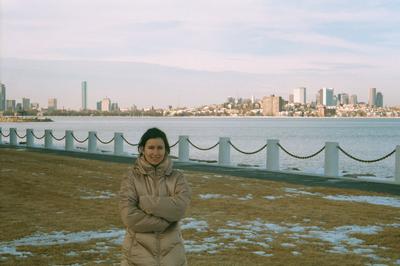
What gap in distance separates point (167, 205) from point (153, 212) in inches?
4.3

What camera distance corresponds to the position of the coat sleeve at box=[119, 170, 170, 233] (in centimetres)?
432

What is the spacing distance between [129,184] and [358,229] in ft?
19.6

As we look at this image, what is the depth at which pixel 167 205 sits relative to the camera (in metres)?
4.35

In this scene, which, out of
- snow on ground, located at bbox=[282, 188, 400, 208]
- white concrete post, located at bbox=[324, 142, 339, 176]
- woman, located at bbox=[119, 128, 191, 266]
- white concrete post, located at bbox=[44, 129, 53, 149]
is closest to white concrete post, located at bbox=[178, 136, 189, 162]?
white concrete post, located at bbox=[324, 142, 339, 176]

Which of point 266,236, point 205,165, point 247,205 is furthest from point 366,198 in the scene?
point 205,165

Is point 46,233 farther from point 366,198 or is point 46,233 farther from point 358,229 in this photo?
point 366,198

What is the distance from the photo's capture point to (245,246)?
812 cm

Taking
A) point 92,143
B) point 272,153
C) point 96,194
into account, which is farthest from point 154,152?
point 92,143

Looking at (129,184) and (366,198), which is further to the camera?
(366,198)

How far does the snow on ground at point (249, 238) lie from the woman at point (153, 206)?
3427 mm

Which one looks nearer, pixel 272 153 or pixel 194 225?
pixel 194 225

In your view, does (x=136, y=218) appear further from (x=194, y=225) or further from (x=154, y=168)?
(x=194, y=225)

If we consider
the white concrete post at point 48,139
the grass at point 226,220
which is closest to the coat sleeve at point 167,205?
the grass at point 226,220

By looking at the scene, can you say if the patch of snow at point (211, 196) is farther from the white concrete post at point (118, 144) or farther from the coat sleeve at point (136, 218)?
the white concrete post at point (118, 144)
